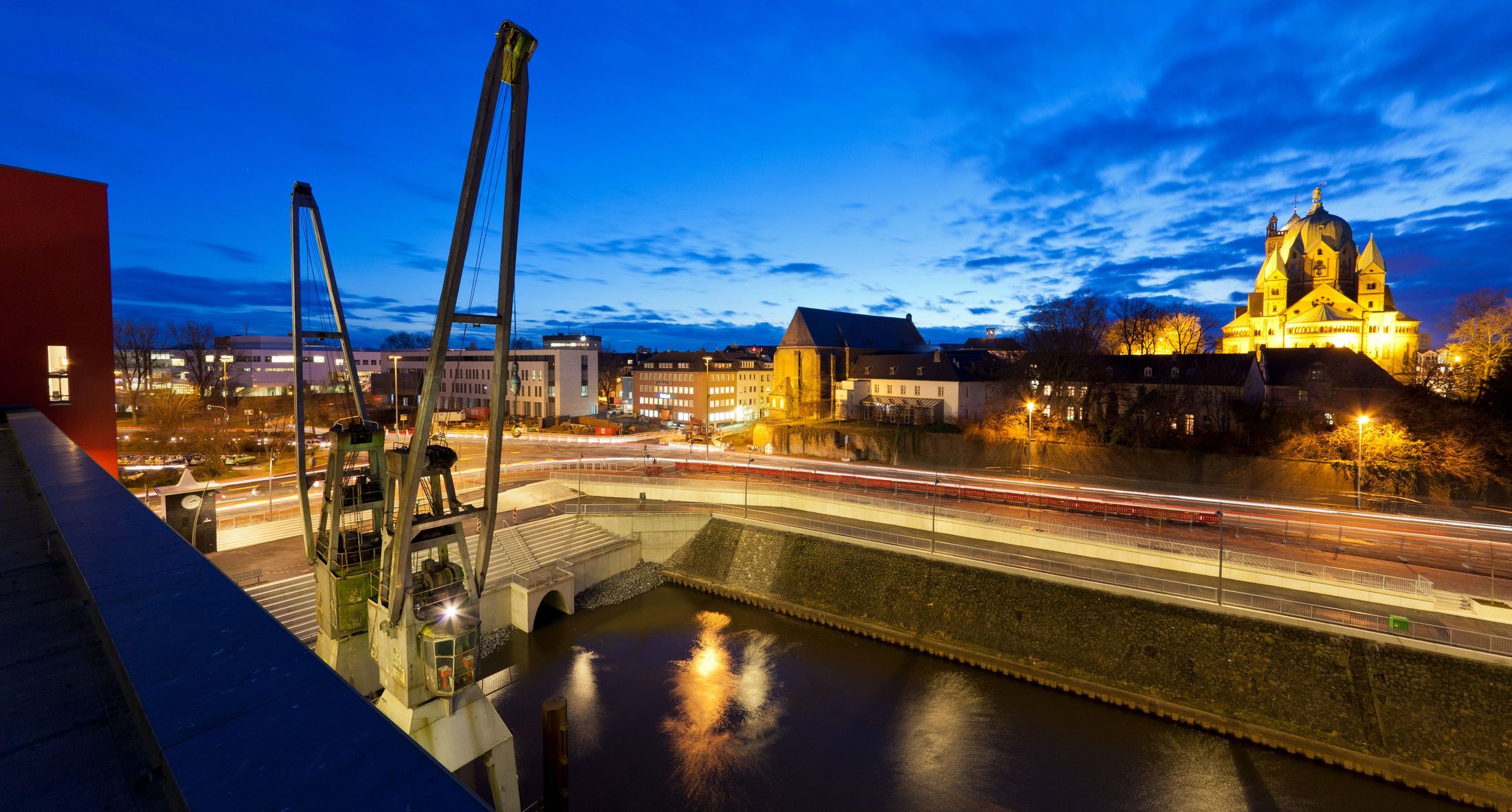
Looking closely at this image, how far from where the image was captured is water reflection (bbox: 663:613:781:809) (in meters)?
16.0

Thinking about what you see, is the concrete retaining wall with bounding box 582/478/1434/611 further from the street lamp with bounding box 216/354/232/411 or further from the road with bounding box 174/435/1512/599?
the street lamp with bounding box 216/354/232/411

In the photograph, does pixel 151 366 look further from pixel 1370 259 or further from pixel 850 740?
pixel 1370 259

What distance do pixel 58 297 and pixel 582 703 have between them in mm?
16195

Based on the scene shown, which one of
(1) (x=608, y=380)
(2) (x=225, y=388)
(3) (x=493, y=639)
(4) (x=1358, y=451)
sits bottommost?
(3) (x=493, y=639)

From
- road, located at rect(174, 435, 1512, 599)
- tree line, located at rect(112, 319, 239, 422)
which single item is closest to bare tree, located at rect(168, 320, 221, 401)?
tree line, located at rect(112, 319, 239, 422)

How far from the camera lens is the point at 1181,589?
794 inches

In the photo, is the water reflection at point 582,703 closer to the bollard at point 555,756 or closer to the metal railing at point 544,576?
the bollard at point 555,756

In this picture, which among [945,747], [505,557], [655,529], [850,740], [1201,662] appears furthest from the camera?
[655,529]

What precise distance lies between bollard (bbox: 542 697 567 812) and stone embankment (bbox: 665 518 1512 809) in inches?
486

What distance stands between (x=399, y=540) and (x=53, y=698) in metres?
9.72

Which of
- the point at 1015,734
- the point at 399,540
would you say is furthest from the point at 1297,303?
the point at 399,540

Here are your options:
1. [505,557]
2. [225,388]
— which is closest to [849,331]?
[505,557]

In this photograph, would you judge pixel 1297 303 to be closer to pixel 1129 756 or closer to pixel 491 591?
pixel 1129 756

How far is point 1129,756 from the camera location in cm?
1667
